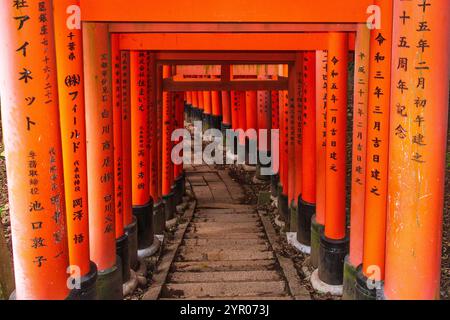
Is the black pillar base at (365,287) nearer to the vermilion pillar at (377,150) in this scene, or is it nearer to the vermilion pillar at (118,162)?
the vermilion pillar at (377,150)

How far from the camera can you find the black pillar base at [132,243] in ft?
22.2

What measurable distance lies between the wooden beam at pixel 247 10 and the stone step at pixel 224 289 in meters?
3.30

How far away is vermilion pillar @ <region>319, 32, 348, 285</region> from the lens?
5906 millimetres

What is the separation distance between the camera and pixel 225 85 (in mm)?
10820

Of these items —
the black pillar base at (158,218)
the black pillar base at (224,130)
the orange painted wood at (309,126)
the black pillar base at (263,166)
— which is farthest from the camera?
the black pillar base at (224,130)

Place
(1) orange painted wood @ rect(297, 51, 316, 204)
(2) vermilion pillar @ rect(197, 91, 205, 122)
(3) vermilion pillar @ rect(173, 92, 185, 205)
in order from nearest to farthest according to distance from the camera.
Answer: (1) orange painted wood @ rect(297, 51, 316, 204)
(3) vermilion pillar @ rect(173, 92, 185, 205)
(2) vermilion pillar @ rect(197, 91, 205, 122)

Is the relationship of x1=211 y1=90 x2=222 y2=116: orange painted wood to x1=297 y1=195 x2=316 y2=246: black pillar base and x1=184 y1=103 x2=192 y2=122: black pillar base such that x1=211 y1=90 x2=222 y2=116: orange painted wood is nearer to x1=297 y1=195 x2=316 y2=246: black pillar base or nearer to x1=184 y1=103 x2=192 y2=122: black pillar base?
x1=184 y1=103 x2=192 y2=122: black pillar base

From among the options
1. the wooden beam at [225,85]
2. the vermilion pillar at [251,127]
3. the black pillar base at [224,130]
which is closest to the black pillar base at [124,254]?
the wooden beam at [225,85]

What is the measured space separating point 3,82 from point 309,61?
507cm

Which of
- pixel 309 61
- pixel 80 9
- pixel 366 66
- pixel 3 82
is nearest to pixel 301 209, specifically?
pixel 309 61

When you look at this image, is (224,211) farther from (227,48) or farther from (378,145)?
(378,145)

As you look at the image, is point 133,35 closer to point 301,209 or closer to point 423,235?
point 301,209

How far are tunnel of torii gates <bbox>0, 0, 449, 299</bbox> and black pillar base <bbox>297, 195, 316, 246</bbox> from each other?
2.93 ft

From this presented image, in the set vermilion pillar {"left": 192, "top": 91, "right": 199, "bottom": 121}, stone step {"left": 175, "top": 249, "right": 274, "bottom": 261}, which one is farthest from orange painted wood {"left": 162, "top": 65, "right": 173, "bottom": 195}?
vermilion pillar {"left": 192, "top": 91, "right": 199, "bottom": 121}
